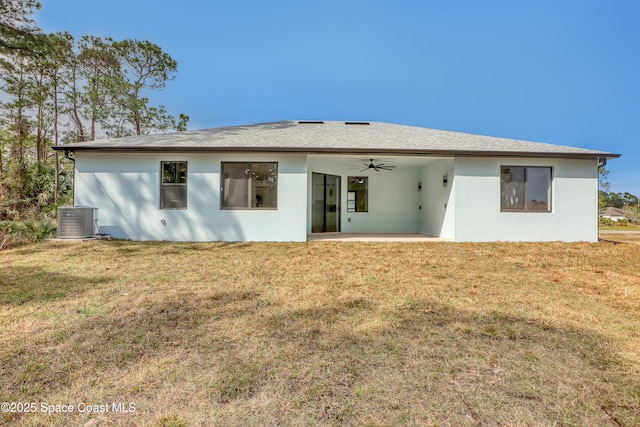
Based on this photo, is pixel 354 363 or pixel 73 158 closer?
pixel 354 363

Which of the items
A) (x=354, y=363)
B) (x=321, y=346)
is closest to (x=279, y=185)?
(x=321, y=346)

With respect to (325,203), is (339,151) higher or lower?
higher

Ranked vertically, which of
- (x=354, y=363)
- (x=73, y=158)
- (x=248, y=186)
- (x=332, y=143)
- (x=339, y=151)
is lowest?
(x=354, y=363)

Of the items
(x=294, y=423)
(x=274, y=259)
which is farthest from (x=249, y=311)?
(x=274, y=259)

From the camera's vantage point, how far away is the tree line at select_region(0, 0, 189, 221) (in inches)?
491

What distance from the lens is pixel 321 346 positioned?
7.58 ft

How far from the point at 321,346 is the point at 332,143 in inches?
267

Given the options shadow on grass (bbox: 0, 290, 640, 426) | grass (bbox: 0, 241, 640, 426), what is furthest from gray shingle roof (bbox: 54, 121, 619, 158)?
shadow on grass (bbox: 0, 290, 640, 426)

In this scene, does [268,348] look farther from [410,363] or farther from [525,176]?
[525,176]

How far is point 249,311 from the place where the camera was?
3.05m

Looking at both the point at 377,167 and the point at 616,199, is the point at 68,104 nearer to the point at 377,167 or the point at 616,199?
the point at 377,167

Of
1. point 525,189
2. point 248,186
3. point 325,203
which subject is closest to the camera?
point 248,186

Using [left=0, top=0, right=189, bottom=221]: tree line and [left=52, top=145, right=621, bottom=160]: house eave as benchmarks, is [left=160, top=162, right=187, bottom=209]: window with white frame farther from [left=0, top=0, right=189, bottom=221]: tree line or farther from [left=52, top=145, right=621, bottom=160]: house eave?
[left=0, top=0, right=189, bottom=221]: tree line

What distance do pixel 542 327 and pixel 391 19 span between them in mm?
11876
